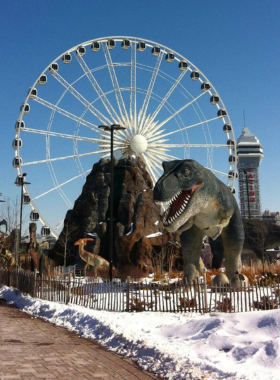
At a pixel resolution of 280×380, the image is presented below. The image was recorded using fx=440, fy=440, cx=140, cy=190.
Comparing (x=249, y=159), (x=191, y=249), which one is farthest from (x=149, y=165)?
(x=249, y=159)

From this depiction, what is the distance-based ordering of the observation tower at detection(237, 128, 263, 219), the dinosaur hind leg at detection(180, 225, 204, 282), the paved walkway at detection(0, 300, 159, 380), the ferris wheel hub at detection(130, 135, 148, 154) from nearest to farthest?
the paved walkway at detection(0, 300, 159, 380), the dinosaur hind leg at detection(180, 225, 204, 282), the ferris wheel hub at detection(130, 135, 148, 154), the observation tower at detection(237, 128, 263, 219)

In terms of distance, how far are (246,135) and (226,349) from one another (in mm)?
163780

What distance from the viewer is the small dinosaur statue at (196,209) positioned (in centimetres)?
905

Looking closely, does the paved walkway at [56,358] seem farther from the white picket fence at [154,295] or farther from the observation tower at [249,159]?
the observation tower at [249,159]

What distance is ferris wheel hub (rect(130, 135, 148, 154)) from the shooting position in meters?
30.5

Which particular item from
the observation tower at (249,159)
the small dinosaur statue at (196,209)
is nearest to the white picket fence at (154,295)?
the small dinosaur statue at (196,209)

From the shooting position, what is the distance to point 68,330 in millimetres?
8164

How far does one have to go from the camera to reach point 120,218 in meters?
27.3

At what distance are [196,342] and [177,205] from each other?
3.59 meters

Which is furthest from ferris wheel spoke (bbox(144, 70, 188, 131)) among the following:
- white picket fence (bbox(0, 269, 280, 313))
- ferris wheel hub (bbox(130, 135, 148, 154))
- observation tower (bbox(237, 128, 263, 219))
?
observation tower (bbox(237, 128, 263, 219))

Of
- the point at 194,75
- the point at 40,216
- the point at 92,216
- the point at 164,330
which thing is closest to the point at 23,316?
the point at 164,330

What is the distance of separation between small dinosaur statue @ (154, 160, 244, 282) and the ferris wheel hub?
19.8m

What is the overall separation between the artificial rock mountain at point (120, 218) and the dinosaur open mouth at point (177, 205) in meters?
13.4

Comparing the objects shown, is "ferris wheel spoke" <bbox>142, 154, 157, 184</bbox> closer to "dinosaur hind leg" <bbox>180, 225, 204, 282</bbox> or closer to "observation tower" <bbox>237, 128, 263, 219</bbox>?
"dinosaur hind leg" <bbox>180, 225, 204, 282</bbox>
